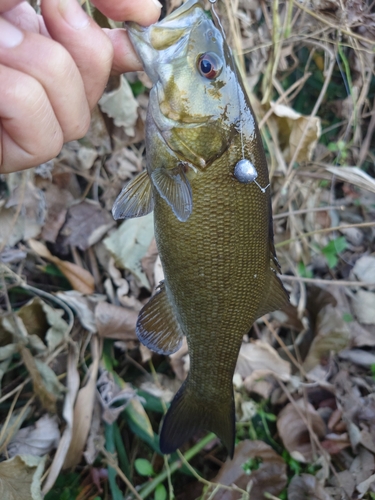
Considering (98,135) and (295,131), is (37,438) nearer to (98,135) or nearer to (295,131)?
(98,135)

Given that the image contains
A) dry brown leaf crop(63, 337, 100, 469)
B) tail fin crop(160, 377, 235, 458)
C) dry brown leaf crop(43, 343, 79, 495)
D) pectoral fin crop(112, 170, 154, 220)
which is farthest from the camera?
dry brown leaf crop(63, 337, 100, 469)

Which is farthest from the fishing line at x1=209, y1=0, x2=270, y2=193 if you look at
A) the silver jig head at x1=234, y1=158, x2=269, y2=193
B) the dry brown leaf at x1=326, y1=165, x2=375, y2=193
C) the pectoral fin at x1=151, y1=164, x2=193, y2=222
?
the dry brown leaf at x1=326, y1=165, x2=375, y2=193

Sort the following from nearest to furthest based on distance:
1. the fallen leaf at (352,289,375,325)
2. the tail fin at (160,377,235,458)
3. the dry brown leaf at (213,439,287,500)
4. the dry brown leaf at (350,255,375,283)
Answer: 1. the tail fin at (160,377,235,458)
2. the dry brown leaf at (213,439,287,500)
3. the fallen leaf at (352,289,375,325)
4. the dry brown leaf at (350,255,375,283)

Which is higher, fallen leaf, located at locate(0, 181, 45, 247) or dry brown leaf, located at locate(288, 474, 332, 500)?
fallen leaf, located at locate(0, 181, 45, 247)

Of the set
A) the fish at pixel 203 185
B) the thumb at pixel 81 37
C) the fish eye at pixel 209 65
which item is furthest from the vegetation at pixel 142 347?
the fish eye at pixel 209 65

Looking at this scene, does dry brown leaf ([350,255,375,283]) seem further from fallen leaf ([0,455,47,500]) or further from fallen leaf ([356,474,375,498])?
fallen leaf ([0,455,47,500])

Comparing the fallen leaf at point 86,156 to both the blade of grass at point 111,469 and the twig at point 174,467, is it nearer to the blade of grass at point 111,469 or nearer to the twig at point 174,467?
the blade of grass at point 111,469

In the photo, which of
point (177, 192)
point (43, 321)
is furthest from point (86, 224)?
point (177, 192)
